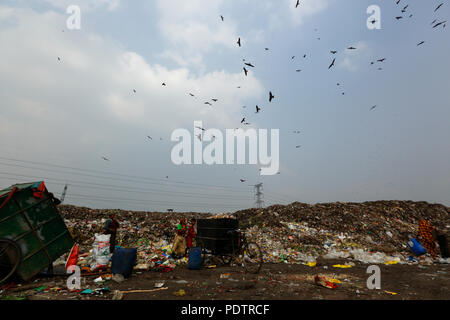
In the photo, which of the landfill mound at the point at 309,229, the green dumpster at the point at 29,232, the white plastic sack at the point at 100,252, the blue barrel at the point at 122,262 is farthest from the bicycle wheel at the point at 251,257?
the green dumpster at the point at 29,232

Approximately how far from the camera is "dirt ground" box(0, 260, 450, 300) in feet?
13.6

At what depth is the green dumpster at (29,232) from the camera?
4.70 meters

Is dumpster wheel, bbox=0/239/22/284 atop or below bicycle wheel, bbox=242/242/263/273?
atop

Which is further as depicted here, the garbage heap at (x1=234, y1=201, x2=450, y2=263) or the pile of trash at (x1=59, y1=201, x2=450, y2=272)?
the garbage heap at (x1=234, y1=201, x2=450, y2=263)

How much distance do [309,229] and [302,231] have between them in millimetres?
649

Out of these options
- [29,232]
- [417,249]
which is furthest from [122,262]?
[417,249]

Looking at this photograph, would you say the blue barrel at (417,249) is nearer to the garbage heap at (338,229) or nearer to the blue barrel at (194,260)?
the garbage heap at (338,229)

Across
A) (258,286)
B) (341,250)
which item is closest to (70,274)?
(258,286)

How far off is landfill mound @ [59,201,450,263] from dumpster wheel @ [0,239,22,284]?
4.54m

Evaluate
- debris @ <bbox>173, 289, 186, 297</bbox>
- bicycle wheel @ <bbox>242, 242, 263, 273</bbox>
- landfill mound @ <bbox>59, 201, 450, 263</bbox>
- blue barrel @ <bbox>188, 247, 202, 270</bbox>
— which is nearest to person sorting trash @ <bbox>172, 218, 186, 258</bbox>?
blue barrel @ <bbox>188, 247, 202, 270</bbox>

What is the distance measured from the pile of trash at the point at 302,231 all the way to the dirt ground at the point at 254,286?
59.0 inches

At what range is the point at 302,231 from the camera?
11672 mm

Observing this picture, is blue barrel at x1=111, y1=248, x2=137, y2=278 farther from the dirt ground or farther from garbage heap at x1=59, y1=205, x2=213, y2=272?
garbage heap at x1=59, y1=205, x2=213, y2=272
